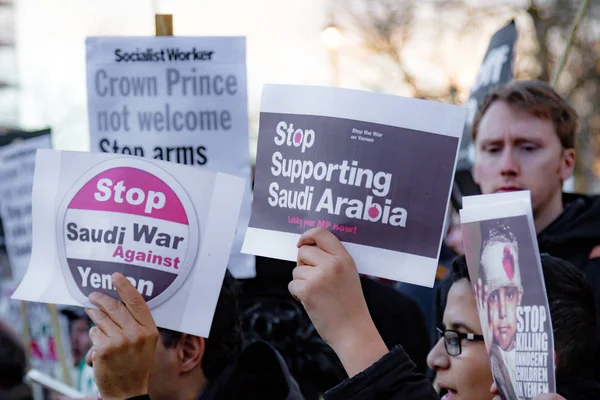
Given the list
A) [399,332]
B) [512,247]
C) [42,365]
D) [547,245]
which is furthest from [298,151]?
[42,365]

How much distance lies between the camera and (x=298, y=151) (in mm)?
2348

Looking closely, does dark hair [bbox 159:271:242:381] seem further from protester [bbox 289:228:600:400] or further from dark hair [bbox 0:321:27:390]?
dark hair [bbox 0:321:27:390]

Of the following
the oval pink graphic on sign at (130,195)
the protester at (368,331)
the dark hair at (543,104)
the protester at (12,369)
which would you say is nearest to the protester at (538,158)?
the dark hair at (543,104)

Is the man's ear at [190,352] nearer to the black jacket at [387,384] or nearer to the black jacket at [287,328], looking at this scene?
the black jacket at [387,384]

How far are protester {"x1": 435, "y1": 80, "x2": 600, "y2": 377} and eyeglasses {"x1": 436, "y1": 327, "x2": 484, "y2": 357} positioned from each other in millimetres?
689

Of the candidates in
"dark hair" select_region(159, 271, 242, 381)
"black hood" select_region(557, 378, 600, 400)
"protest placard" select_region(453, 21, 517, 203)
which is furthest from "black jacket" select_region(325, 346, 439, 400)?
"protest placard" select_region(453, 21, 517, 203)

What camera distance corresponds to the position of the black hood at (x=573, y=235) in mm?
3414

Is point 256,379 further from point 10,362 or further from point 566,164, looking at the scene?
point 10,362

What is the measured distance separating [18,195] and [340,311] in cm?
449

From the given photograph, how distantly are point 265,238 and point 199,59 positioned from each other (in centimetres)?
156

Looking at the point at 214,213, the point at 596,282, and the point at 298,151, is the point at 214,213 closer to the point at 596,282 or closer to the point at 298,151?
the point at 298,151

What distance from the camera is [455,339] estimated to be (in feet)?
8.95

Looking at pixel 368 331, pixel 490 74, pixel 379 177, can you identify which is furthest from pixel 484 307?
pixel 490 74

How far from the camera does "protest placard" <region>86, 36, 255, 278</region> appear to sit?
3.74 meters
